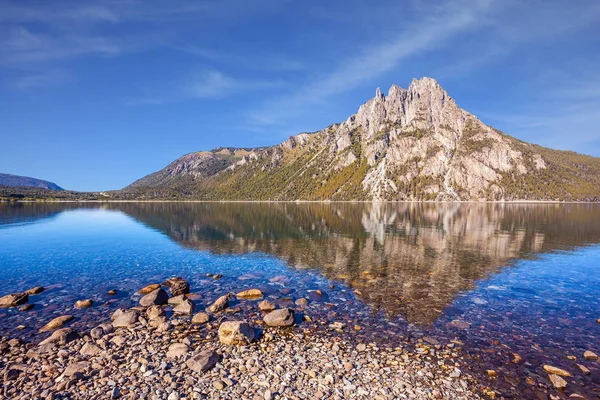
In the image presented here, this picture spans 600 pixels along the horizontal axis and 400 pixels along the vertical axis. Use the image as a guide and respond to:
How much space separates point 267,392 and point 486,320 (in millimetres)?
18345

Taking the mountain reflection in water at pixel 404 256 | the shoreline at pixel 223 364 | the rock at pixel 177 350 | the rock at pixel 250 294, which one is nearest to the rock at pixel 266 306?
the shoreline at pixel 223 364

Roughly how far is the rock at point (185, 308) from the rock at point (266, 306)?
18.4 feet

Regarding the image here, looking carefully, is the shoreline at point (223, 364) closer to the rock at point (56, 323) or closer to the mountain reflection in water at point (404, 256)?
the rock at point (56, 323)

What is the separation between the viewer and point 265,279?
36.2 m

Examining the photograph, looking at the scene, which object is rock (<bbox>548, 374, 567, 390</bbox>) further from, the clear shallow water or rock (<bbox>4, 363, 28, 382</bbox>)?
rock (<bbox>4, 363, 28, 382</bbox>)

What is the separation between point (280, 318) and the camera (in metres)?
22.8

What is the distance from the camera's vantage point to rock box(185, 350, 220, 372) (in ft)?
54.1

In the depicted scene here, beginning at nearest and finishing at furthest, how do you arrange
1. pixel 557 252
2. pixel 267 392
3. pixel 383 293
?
pixel 267 392 < pixel 383 293 < pixel 557 252

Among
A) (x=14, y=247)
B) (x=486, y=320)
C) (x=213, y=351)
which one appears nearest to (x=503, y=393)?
(x=486, y=320)

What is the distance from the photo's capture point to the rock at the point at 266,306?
84.7ft

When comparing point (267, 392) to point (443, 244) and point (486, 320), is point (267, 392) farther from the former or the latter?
point (443, 244)

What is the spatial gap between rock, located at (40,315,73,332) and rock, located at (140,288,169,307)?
5248mm

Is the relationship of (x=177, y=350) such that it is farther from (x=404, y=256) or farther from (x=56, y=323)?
(x=404, y=256)

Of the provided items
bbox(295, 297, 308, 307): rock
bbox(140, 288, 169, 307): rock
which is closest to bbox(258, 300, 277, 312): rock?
bbox(295, 297, 308, 307): rock
